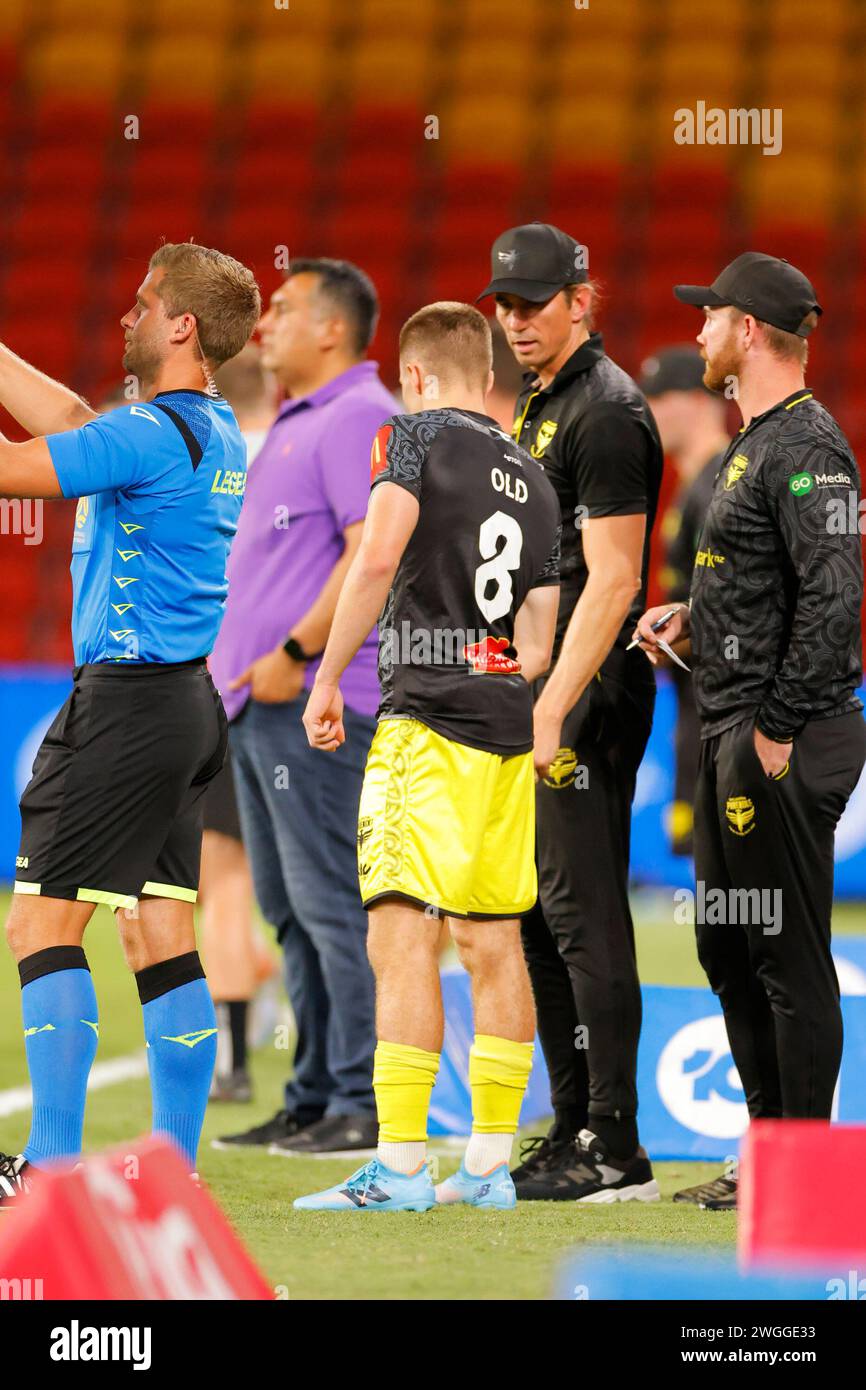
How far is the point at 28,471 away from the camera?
348cm

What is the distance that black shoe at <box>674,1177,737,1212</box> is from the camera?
13.6 ft

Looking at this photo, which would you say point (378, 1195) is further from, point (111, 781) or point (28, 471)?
point (28, 471)

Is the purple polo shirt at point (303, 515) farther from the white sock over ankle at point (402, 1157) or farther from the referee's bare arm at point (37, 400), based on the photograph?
the white sock over ankle at point (402, 1157)

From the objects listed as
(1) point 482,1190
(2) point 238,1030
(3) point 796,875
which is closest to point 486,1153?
(1) point 482,1190

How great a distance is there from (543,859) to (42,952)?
128cm

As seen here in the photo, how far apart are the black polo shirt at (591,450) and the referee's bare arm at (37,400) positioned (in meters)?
1.14

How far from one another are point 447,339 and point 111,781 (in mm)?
1215

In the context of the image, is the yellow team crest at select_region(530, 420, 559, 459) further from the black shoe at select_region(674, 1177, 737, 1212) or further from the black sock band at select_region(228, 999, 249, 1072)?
the black sock band at select_region(228, 999, 249, 1072)

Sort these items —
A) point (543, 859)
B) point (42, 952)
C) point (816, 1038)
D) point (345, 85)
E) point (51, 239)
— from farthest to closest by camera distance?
1. point (345, 85)
2. point (51, 239)
3. point (543, 859)
4. point (816, 1038)
5. point (42, 952)

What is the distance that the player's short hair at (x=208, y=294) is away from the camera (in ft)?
12.6

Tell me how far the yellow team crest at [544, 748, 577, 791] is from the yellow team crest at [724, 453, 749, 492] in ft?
2.35

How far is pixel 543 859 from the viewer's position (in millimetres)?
4473

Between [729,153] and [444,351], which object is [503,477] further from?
[729,153]
